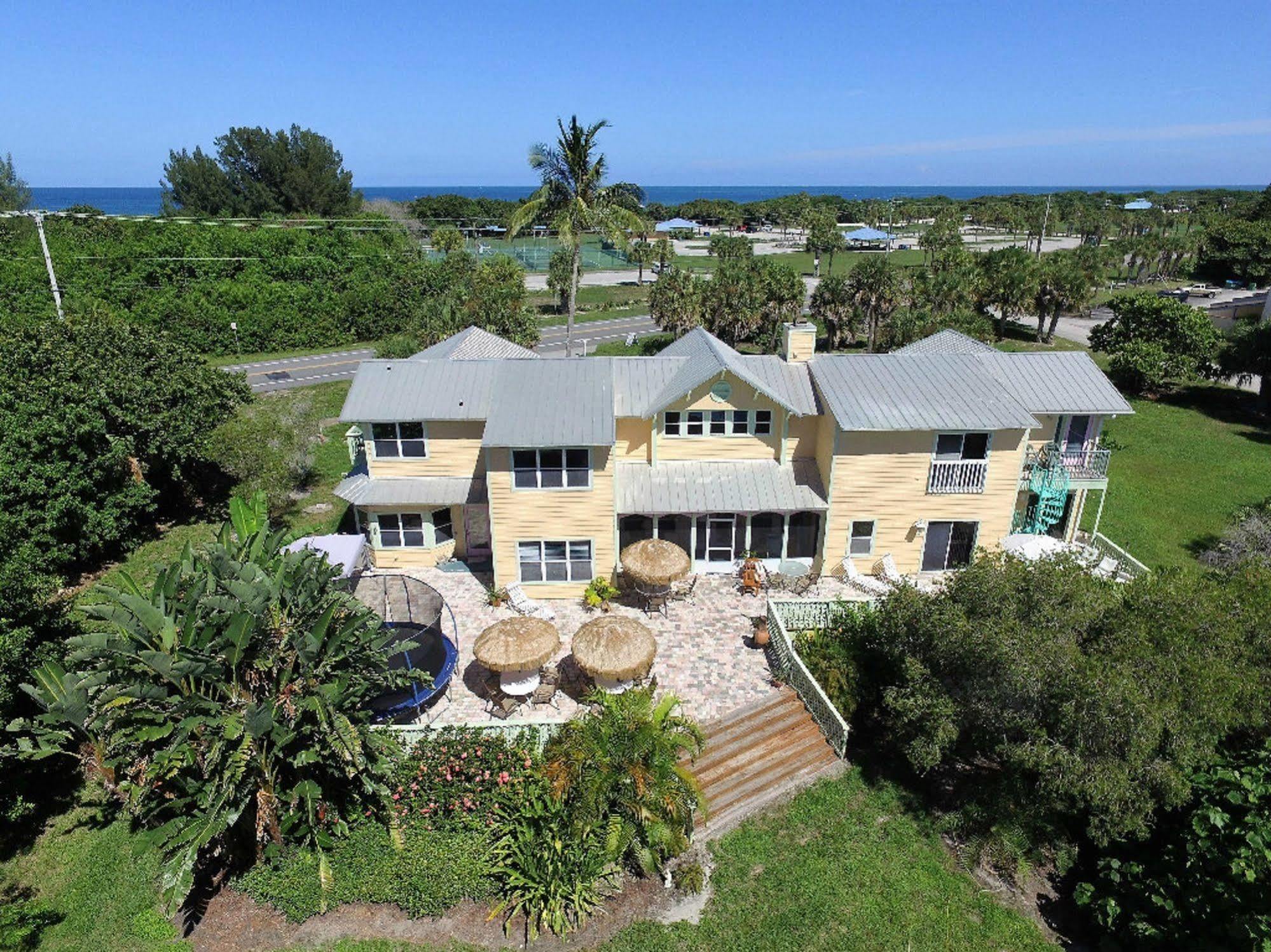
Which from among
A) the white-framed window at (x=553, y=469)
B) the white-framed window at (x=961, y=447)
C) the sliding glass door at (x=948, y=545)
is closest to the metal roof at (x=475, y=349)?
the white-framed window at (x=553, y=469)

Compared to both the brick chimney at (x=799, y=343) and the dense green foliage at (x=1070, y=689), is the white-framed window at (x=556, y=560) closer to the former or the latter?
the dense green foliage at (x=1070, y=689)

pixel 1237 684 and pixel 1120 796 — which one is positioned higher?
pixel 1237 684

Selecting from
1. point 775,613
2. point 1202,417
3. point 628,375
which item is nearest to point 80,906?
point 775,613

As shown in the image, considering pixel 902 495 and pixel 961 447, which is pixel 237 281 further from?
pixel 961 447

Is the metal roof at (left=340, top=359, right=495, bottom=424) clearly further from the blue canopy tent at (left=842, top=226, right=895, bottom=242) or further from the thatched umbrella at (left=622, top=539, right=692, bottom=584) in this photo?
the blue canopy tent at (left=842, top=226, right=895, bottom=242)

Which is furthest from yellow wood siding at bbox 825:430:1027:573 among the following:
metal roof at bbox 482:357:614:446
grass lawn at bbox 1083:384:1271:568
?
grass lawn at bbox 1083:384:1271:568

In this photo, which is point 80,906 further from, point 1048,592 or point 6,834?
point 1048,592

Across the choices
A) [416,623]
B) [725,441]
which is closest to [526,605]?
[416,623]
